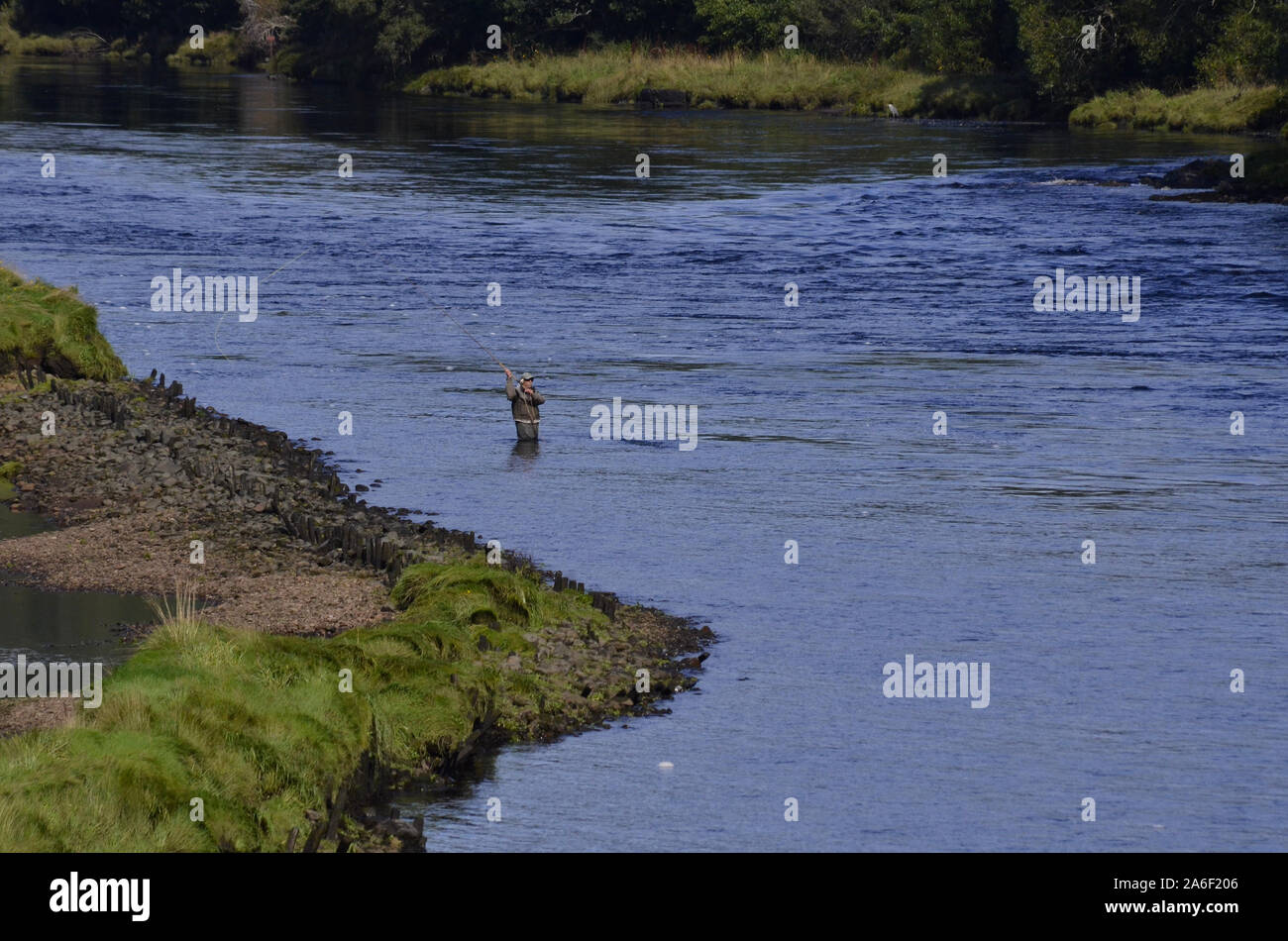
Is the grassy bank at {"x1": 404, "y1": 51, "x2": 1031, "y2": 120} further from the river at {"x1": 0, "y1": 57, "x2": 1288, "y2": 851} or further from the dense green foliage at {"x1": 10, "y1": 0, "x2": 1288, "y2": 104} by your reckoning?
the river at {"x1": 0, "y1": 57, "x2": 1288, "y2": 851}

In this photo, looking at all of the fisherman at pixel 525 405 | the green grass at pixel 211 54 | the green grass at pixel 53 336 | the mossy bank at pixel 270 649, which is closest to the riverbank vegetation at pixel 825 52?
the green grass at pixel 211 54

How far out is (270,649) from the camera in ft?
47.2

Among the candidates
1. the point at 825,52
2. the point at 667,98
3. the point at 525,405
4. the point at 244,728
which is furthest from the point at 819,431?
the point at 825,52

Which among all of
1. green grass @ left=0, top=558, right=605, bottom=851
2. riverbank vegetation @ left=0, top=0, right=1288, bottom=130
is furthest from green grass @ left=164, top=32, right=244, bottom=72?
green grass @ left=0, top=558, right=605, bottom=851

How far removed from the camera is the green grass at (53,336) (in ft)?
89.8

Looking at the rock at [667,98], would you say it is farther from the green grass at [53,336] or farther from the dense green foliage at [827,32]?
the green grass at [53,336]

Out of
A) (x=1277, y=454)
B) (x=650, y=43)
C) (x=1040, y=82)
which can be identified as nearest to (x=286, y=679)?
(x=1277, y=454)

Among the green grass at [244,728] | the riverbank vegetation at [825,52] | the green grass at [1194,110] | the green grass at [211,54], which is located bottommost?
the green grass at [244,728]

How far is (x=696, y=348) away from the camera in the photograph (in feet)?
109

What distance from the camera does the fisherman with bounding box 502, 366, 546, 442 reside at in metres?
24.6

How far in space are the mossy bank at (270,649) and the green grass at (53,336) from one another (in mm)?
2035

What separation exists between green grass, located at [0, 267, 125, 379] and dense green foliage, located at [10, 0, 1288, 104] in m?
45.4

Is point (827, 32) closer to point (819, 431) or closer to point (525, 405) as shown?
point (819, 431)

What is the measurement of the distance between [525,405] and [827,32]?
224 ft
